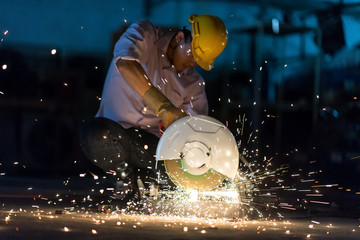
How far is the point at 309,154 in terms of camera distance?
9.86 m

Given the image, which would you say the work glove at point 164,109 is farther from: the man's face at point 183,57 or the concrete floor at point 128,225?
the man's face at point 183,57

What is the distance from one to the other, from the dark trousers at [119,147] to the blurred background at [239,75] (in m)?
4.22

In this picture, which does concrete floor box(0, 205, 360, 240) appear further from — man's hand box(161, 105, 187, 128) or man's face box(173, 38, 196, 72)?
man's face box(173, 38, 196, 72)

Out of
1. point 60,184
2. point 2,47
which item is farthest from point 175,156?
point 2,47

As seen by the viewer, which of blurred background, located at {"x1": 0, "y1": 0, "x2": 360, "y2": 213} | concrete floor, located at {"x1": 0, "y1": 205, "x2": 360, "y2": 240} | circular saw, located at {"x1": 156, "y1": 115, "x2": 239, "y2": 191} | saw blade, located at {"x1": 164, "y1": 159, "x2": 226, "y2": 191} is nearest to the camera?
concrete floor, located at {"x1": 0, "y1": 205, "x2": 360, "y2": 240}

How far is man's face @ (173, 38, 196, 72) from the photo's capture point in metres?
4.53

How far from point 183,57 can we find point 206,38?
259 millimetres

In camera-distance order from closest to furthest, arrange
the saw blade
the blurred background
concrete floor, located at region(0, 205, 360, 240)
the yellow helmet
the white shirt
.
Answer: concrete floor, located at region(0, 205, 360, 240), the saw blade, the yellow helmet, the white shirt, the blurred background

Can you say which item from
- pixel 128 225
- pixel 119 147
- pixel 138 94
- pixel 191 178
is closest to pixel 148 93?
pixel 138 94

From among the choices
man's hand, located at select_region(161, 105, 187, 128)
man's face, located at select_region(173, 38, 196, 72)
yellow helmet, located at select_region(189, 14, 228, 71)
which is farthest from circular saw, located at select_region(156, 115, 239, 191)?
man's face, located at select_region(173, 38, 196, 72)

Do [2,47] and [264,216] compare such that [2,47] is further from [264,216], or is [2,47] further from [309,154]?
[264,216]

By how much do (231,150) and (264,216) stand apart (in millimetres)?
617

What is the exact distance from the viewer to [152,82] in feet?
15.4

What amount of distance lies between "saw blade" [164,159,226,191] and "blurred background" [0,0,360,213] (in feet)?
15.9
